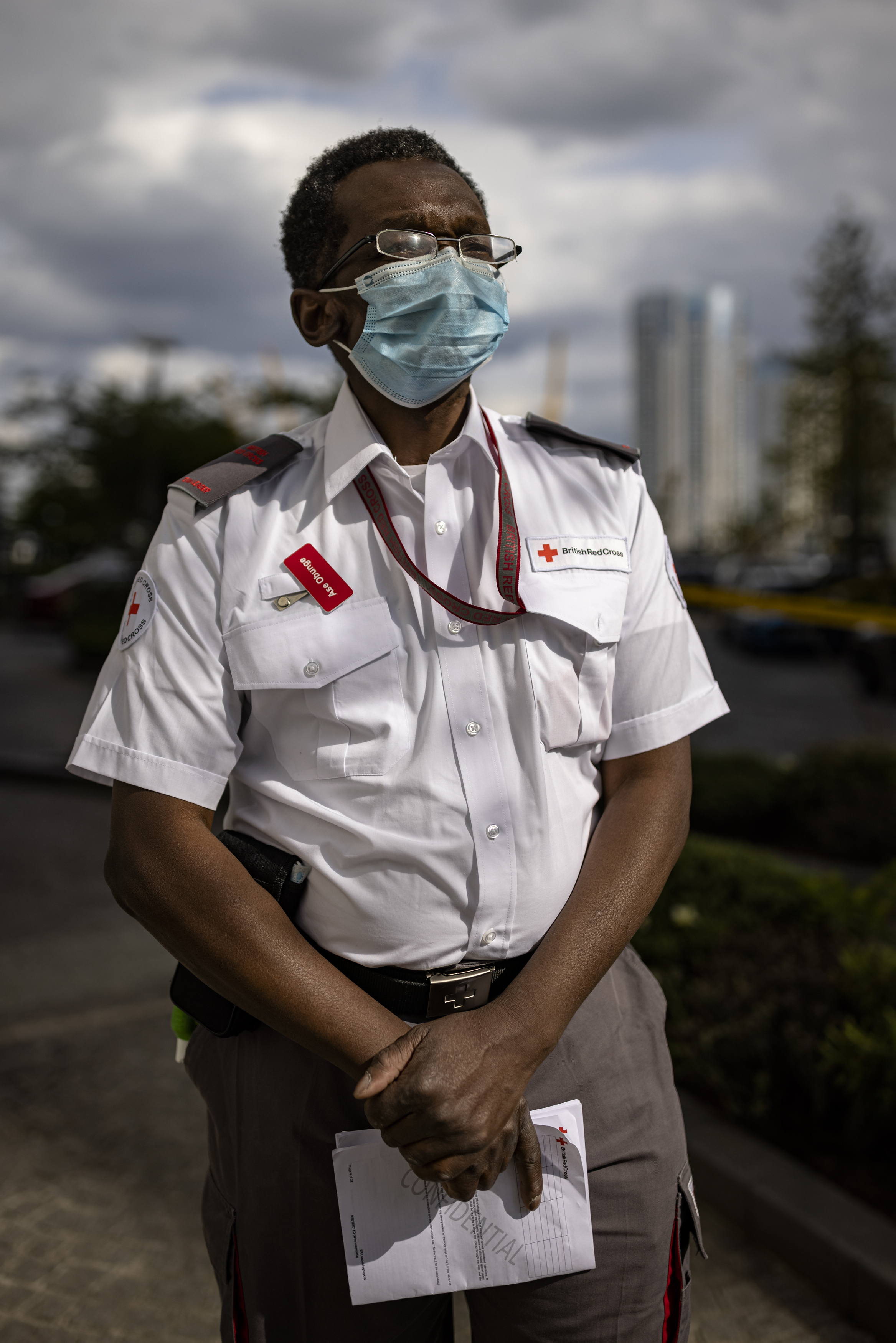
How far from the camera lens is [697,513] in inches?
4203

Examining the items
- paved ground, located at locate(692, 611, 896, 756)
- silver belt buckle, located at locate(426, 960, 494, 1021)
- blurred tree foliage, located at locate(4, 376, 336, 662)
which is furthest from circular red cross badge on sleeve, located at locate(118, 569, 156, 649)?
blurred tree foliage, located at locate(4, 376, 336, 662)

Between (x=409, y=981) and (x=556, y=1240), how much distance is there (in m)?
0.43

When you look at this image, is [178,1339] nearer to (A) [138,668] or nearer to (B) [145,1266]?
(B) [145,1266]

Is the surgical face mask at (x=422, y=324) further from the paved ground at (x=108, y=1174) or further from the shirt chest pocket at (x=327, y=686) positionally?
the paved ground at (x=108, y=1174)

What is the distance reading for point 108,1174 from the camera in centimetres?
340

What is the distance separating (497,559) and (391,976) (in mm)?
638

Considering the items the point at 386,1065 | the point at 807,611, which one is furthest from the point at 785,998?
the point at 807,611

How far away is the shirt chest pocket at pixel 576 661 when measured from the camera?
1.63 m

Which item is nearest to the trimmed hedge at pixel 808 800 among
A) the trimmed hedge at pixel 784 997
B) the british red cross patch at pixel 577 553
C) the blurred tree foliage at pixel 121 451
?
the trimmed hedge at pixel 784 997

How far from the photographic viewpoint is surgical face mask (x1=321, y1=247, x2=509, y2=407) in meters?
1.73

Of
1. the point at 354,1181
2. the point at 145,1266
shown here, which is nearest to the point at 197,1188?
the point at 145,1266

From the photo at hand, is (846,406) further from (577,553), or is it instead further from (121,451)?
(577,553)

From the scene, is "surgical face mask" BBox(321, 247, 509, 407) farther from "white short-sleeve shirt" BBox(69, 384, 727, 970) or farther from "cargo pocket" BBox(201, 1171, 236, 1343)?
"cargo pocket" BBox(201, 1171, 236, 1343)

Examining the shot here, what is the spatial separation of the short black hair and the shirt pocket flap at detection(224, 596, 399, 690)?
2.07 ft
